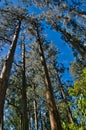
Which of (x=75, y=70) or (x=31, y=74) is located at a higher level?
(x=75, y=70)

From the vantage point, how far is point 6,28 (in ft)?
55.9

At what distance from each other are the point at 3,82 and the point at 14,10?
32.2ft

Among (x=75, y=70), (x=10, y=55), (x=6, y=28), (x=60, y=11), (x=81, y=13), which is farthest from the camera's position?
(x=75, y=70)

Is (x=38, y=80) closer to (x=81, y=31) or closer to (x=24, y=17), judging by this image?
(x=81, y=31)

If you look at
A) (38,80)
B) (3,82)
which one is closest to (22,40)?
(38,80)

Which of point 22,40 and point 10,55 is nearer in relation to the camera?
point 10,55

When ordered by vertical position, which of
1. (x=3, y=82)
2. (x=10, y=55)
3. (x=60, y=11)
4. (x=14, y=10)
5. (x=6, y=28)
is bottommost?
(x=3, y=82)

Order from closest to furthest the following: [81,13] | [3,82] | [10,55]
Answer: [3,82], [10,55], [81,13]

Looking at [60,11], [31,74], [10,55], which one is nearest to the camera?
[10,55]

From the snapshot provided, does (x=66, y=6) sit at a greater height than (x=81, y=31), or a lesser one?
greater

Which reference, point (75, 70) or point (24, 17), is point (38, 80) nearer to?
point (75, 70)

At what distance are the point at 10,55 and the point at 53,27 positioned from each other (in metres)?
11.0

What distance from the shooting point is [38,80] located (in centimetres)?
2694

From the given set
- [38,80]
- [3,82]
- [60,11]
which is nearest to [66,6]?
[60,11]
